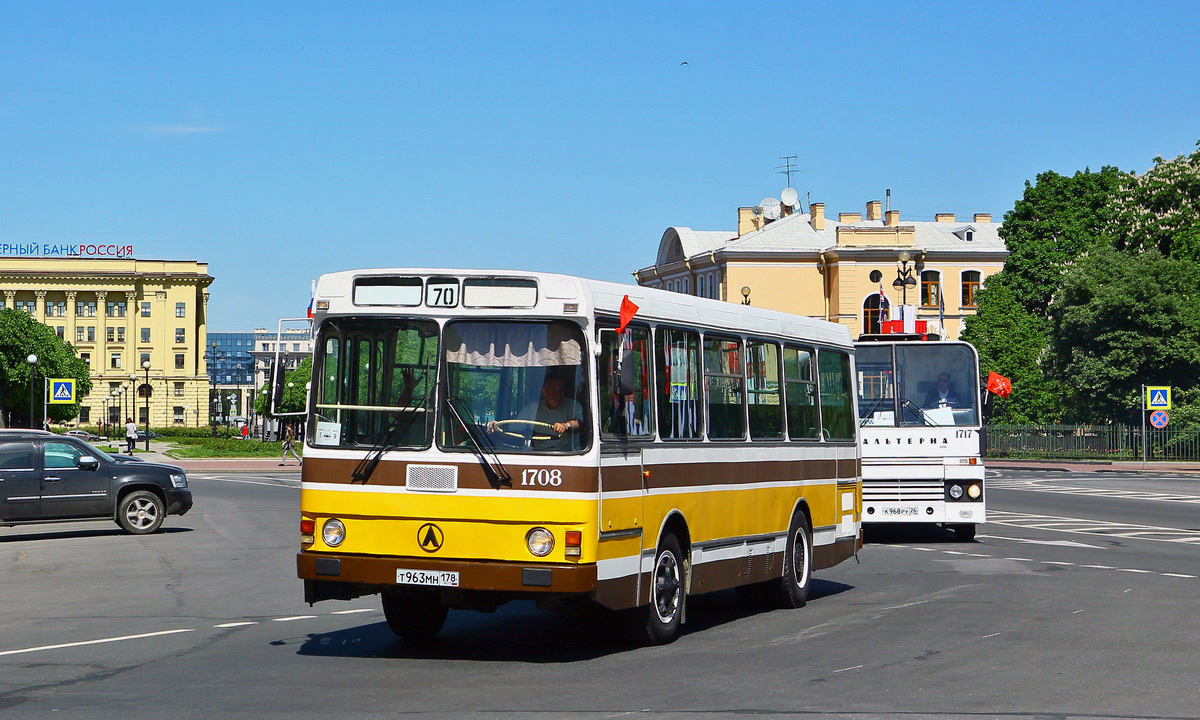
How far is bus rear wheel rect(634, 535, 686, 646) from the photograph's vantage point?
34.8 feet

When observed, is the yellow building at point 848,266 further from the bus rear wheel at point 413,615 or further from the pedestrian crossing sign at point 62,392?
the bus rear wheel at point 413,615

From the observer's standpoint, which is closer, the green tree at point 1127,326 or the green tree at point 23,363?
the green tree at point 1127,326

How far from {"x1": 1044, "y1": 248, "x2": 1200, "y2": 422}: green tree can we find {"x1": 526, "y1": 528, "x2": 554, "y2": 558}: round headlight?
5413cm

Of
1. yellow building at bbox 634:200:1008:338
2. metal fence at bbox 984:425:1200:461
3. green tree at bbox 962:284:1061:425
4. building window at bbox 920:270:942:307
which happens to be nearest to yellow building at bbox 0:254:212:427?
yellow building at bbox 634:200:1008:338

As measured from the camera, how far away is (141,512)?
23.0 m

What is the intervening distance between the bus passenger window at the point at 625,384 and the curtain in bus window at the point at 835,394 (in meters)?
4.18

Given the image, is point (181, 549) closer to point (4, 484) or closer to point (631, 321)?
point (4, 484)

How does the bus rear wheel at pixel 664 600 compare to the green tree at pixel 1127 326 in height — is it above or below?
below

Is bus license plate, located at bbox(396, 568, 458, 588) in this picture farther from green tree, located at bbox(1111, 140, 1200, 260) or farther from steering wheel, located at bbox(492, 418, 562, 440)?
green tree, located at bbox(1111, 140, 1200, 260)

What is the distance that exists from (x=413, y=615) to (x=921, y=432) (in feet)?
36.1

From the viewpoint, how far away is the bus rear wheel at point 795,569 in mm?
13414

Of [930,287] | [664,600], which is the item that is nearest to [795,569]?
[664,600]

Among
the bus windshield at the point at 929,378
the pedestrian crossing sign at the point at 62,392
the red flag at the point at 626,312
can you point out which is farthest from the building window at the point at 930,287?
the red flag at the point at 626,312

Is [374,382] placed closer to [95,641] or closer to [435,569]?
[435,569]
